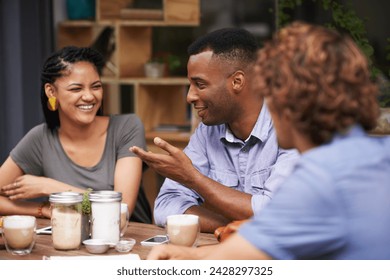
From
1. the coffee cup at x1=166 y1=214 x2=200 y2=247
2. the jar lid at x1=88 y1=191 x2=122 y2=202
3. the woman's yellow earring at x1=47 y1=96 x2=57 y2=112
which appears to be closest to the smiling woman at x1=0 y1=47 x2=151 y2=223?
the woman's yellow earring at x1=47 y1=96 x2=57 y2=112

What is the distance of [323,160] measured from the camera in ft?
4.20

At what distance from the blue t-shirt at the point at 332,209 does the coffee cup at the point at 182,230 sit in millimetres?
708

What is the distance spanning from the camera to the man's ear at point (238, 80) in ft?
8.40

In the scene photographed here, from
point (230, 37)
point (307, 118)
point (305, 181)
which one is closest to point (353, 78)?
point (307, 118)

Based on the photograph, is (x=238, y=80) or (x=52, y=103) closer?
(x=238, y=80)

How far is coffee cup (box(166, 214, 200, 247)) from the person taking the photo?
2.03m

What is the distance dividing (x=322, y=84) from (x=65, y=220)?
1.04 metres

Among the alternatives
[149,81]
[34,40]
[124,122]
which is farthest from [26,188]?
[149,81]

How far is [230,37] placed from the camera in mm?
2592

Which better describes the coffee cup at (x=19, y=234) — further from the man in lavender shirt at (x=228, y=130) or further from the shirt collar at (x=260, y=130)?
the shirt collar at (x=260, y=130)

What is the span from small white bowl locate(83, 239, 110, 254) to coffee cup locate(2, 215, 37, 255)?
159mm

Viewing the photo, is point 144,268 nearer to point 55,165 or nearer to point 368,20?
point 55,165

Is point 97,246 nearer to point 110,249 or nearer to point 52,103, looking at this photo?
point 110,249

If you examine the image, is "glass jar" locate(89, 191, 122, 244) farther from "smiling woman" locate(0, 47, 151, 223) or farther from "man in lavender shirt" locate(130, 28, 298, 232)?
"smiling woman" locate(0, 47, 151, 223)
